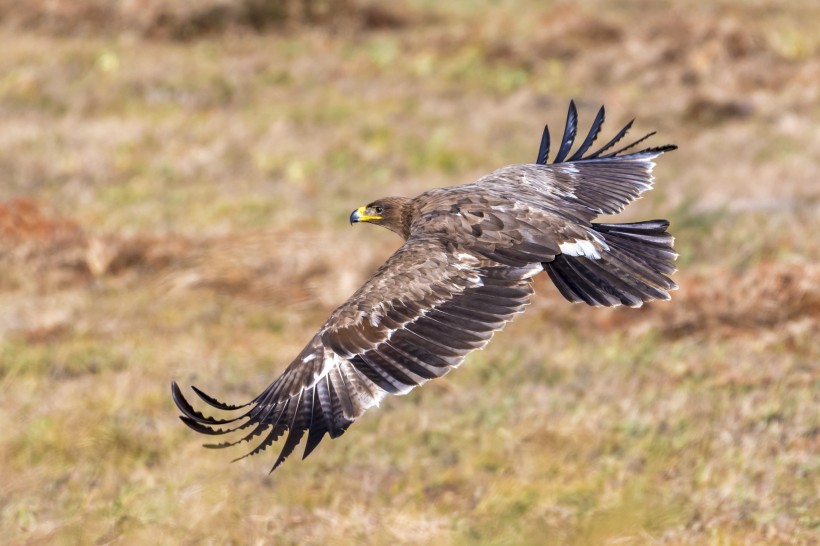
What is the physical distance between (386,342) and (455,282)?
0.59 metres

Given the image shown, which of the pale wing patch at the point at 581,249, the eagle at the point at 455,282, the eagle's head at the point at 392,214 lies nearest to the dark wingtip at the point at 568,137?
the eagle at the point at 455,282

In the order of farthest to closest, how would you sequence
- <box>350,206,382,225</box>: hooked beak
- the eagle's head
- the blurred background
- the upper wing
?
<box>350,206,382,225</box>: hooked beak
the eagle's head
the blurred background
the upper wing

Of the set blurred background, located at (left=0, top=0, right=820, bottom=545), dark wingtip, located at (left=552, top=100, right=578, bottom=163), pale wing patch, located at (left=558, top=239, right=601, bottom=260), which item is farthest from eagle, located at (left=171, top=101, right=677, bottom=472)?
blurred background, located at (left=0, top=0, right=820, bottom=545)

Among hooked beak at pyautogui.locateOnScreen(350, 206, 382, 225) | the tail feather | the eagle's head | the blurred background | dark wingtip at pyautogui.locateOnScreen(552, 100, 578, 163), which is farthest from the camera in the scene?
dark wingtip at pyautogui.locateOnScreen(552, 100, 578, 163)

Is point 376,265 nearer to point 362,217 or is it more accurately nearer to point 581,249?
point 362,217

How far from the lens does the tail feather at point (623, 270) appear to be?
20.4ft

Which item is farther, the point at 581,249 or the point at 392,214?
the point at 392,214

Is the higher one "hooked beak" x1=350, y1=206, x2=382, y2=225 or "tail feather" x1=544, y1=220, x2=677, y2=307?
"tail feather" x1=544, y1=220, x2=677, y2=307

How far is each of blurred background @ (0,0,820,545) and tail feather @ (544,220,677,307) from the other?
1061 millimetres

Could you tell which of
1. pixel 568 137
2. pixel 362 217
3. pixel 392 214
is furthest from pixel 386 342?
pixel 568 137

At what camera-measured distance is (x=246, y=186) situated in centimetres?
1509

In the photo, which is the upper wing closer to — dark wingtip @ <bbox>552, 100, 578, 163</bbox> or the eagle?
the eagle

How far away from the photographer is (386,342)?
5523 mm

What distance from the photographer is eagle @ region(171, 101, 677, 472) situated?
17.6 feet
